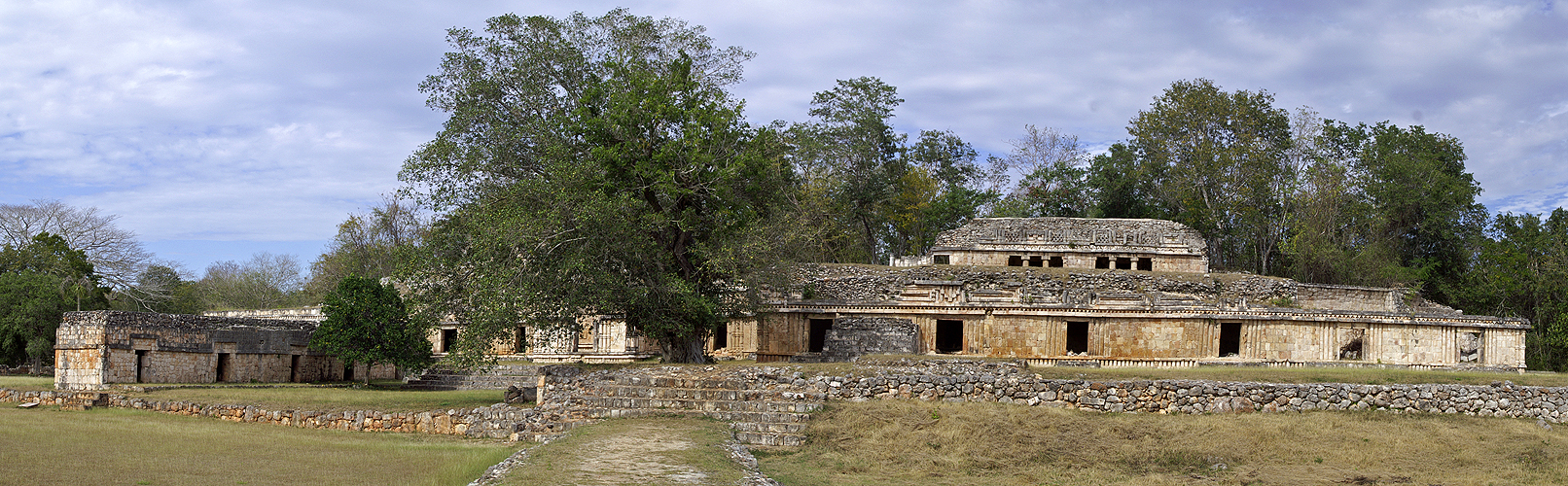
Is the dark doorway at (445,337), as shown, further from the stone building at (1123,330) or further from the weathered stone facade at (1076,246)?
the weathered stone facade at (1076,246)

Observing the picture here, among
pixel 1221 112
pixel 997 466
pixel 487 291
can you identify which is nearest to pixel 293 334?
pixel 487 291

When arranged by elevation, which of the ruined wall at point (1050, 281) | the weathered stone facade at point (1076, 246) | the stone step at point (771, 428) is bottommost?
the stone step at point (771, 428)

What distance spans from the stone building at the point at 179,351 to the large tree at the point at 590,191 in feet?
25.1

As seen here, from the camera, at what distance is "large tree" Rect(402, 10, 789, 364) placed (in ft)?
67.8

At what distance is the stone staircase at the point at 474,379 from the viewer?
26.8 metres

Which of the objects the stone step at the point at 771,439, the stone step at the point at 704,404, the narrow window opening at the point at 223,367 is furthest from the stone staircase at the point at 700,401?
the narrow window opening at the point at 223,367

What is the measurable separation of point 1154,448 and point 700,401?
6.88 m

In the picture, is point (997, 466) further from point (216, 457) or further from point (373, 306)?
point (373, 306)

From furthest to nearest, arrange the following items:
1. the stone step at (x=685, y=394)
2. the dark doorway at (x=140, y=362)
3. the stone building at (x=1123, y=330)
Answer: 1. the stone building at (x=1123, y=330)
2. the dark doorway at (x=140, y=362)
3. the stone step at (x=685, y=394)

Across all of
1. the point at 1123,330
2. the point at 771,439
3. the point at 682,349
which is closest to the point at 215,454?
the point at 771,439

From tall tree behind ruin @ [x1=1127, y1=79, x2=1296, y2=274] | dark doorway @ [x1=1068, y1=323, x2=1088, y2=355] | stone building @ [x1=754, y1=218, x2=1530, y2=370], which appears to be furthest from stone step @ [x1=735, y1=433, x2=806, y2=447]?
tall tree behind ruin @ [x1=1127, y1=79, x2=1296, y2=274]

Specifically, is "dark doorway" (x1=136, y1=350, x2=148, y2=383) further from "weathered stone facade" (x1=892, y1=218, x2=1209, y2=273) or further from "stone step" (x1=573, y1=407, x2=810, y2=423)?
"weathered stone facade" (x1=892, y1=218, x2=1209, y2=273)

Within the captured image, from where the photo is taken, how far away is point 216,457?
46.4ft

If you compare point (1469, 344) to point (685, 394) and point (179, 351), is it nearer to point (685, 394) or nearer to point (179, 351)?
point (685, 394)
